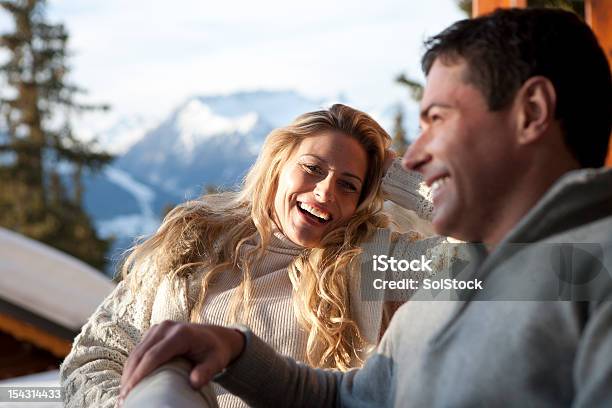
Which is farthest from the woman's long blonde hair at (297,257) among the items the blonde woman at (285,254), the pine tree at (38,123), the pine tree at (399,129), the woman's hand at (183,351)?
the pine tree at (38,123)

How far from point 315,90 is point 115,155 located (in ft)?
27.8

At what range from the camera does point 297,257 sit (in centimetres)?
238

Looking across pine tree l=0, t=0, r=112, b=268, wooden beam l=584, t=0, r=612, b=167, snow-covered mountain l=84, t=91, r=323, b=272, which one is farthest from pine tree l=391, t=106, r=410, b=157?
wooden beam l=584, t=0, r=612, b=167

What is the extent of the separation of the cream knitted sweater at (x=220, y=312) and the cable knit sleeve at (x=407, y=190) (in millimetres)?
129

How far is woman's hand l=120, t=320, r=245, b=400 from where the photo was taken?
A: 3.68 feet

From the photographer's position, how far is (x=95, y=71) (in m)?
23.1

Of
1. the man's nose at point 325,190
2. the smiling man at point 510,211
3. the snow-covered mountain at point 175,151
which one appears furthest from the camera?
the snow-covered mountain at point 175,151

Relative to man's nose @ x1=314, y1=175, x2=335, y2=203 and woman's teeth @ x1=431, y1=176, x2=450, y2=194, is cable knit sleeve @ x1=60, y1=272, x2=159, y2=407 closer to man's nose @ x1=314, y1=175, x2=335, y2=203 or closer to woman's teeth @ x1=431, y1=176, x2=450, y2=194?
man's nose @ x1=314, y1=175, x2=335, y2=203

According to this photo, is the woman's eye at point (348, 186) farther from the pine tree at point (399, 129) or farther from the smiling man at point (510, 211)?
the pine tree at point (399, 129)

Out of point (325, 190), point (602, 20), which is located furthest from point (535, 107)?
point (602, 20)

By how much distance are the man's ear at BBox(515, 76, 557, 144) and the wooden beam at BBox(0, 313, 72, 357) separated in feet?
13.5

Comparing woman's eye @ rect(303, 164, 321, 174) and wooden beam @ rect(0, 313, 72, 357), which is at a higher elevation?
woman's eye @ rect(303, 164, 321, 174)

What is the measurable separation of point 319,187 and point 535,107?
1.27 meters

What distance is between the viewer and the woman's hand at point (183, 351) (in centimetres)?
112
